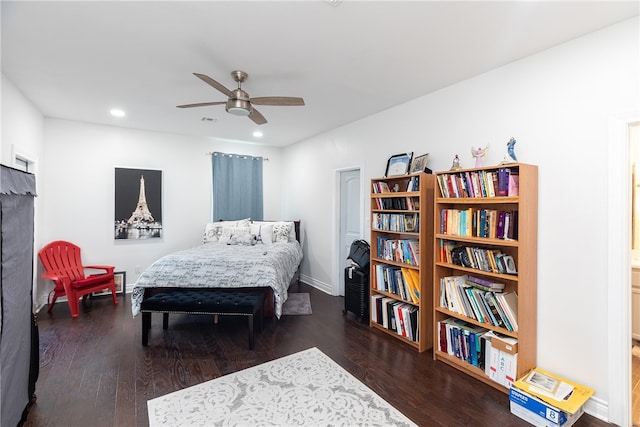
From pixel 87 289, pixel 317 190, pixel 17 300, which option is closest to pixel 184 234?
pixel 87 289

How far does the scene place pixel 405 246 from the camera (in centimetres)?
313

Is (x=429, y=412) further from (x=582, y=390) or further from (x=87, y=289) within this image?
(x=87, y=289)

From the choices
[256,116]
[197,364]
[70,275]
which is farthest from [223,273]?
[70,275]

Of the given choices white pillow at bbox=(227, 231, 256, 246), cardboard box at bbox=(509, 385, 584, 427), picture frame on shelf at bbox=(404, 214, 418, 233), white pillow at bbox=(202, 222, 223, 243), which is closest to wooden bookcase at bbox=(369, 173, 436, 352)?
picture frame on shelf at bbox=(404, 214, 418, 233)

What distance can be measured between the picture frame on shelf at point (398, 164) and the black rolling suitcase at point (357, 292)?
49.9 inches

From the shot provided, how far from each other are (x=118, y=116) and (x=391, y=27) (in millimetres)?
3841

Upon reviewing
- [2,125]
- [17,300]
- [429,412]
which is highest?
[2,125]

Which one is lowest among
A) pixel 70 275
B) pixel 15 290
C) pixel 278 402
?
pixel 278 402

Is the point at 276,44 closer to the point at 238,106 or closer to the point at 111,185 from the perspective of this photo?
the point at 238,106

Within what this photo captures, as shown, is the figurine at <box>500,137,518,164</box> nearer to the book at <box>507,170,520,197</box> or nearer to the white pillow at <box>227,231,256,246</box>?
the book at <box>507,170,520,197</box>

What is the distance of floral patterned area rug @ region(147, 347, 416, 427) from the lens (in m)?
1.94

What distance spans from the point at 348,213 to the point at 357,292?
129cm

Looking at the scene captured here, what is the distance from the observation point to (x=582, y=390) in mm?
2033

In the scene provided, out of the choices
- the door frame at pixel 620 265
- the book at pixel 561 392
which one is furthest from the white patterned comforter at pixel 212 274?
the door frame at pixel 620 265
